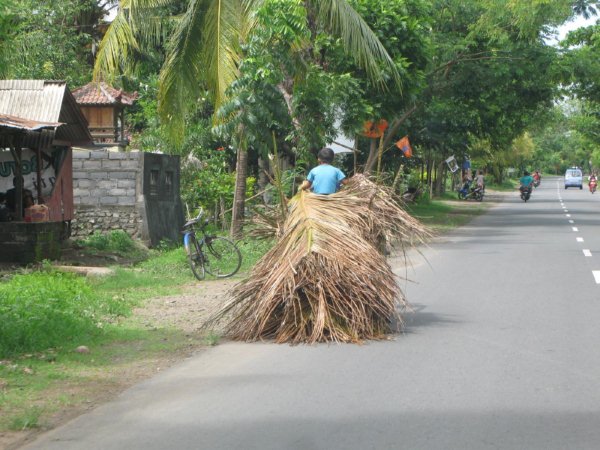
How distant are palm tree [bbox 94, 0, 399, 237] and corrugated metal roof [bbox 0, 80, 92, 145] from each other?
117 cm

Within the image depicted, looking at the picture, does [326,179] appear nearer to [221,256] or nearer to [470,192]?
[221,256]

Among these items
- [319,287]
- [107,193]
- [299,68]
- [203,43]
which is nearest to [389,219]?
[319,287]

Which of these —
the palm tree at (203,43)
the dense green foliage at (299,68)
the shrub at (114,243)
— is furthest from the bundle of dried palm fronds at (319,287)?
the shrub at (114,243)

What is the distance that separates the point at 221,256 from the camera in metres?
15.3

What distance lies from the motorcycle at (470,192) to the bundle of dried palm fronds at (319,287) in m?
41.3

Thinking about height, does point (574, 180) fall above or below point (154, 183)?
below

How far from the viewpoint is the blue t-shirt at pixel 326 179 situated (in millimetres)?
10086

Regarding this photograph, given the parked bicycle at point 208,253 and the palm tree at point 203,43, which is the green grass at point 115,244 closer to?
the parked bicycle at point 208,253

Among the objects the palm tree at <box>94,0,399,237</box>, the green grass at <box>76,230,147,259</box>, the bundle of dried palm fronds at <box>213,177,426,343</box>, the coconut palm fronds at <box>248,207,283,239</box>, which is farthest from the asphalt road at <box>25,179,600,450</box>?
the green grass at <box>76,230,147,259</box>

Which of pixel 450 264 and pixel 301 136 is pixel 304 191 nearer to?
pixel 450 264

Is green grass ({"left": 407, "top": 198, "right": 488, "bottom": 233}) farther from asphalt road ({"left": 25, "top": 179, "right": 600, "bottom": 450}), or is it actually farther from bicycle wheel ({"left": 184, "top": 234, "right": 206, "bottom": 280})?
asphalt road ({"left": 25, "top": 179, "right": 600, "bottom": 450})

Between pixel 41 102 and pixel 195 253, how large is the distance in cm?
453

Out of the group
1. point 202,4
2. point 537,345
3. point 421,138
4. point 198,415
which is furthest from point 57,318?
point 421,138

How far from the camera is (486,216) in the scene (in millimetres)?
34250
